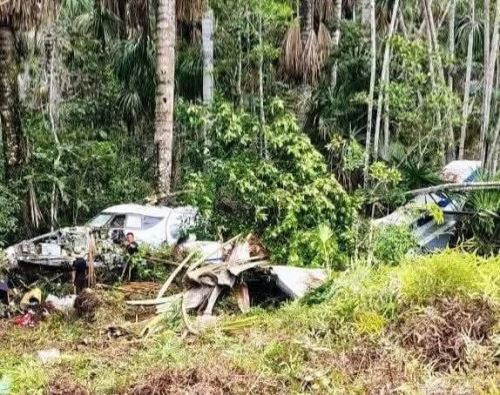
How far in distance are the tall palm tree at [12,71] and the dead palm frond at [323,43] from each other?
6800 mm

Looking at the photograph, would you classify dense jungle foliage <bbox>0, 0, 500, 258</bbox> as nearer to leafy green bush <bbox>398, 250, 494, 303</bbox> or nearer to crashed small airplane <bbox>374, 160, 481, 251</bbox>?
crashed small airplane <bbox>374, 160, 481, 251</bbox>

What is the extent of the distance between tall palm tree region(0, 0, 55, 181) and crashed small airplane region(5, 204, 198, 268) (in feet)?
5.90

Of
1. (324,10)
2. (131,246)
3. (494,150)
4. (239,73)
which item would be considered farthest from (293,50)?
(131,246)

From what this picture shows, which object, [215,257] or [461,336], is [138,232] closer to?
[215,257]

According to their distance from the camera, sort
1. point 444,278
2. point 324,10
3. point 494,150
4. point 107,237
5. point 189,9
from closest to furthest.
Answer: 1. point 444,278
2. point 107,237
3. point 189,9
4. point 494,150
5. point 324,10

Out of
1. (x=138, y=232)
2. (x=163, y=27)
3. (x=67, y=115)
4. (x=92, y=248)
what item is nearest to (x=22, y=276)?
(x=92, y=248)

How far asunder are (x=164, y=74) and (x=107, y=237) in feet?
9.40

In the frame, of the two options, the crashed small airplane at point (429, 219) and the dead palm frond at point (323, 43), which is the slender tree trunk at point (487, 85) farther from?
the dead palm frond at point (323, 43)

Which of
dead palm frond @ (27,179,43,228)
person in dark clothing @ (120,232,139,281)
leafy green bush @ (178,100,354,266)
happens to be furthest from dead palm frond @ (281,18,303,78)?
person in dark clothing @ (120,232,139,281)

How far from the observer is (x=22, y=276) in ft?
33.8

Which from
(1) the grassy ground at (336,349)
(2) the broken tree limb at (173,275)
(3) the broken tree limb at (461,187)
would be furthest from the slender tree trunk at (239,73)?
(1) the grassy ground at (336,349)

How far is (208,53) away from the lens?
1439 centimetres

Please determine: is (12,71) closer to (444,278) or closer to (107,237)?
(107,237)

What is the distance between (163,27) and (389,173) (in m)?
4.33
